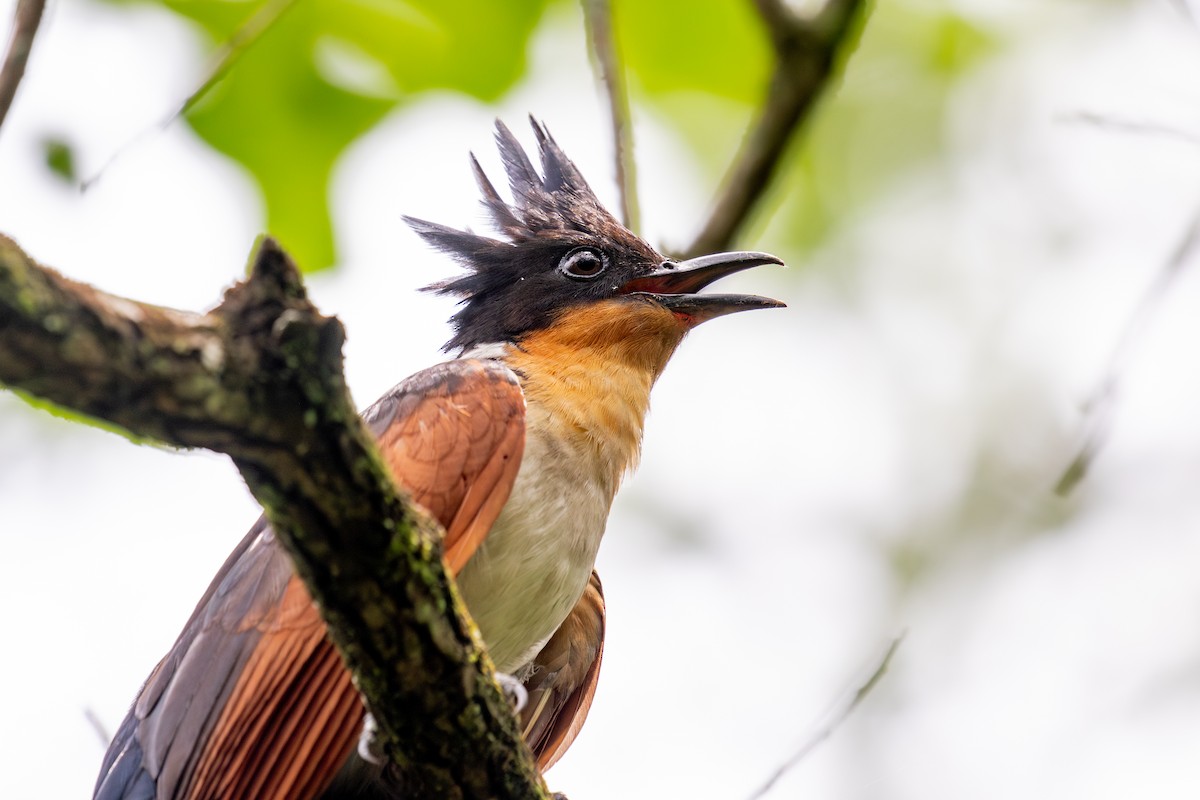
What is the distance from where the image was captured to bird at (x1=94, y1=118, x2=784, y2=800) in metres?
3.11

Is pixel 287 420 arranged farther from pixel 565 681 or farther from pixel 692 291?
pixel 692 291

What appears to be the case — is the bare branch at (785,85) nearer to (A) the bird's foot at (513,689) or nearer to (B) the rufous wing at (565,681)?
(B) the rufous wing at (565,681)

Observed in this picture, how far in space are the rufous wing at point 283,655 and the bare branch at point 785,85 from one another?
117 cm

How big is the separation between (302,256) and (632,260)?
48.8 inches

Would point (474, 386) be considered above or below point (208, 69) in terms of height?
below

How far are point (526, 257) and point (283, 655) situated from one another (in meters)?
2.10

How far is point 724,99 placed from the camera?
5.05 metres

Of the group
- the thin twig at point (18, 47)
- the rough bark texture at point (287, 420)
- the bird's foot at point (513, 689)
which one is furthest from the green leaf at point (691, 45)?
the rough bark texture at point (287, 420)

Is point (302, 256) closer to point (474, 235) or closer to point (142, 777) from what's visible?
point (474, 235)

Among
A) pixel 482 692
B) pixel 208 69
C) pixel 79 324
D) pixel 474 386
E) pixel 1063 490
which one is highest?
pixel 208 69

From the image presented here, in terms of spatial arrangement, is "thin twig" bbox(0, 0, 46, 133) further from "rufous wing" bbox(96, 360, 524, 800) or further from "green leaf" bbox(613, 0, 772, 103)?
"green leaf" bbox(613, 0, 772, 103)

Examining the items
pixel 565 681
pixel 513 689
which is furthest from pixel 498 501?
pixel 565 681

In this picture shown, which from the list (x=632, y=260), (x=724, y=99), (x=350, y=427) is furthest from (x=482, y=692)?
(x=724, y=99)

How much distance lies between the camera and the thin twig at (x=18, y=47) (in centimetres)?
276
